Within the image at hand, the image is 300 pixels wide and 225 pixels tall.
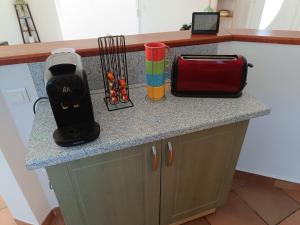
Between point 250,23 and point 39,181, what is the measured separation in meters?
3.01

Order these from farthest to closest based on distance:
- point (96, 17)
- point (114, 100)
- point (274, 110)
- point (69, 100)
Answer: point (96, 17) → point (274, 110) → point (114, 100) → point (69, 100)

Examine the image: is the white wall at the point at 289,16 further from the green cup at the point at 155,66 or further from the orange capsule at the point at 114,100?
the orange capsule at the point at 114,100

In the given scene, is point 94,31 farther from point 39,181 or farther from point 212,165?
point 212,165

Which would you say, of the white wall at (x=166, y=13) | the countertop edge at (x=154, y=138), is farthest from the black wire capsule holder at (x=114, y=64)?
the white wall at (x=166, y=13)

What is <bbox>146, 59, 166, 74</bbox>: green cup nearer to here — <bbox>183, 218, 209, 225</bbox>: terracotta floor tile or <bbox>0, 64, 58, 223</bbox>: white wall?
<bbox>0, 64, 58, 223</bbox>: white wall

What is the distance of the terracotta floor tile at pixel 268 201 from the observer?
54.5 inches

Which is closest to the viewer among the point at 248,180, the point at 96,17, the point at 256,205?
the point at 256,205

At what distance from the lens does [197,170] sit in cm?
103

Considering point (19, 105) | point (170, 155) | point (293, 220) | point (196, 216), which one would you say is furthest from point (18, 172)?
point (293, 220)

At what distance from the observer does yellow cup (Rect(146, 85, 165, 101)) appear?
0.98 meters

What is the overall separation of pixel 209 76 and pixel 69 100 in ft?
2.07

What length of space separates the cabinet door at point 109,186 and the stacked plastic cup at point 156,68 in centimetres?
27

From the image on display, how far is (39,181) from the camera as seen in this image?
1.26m

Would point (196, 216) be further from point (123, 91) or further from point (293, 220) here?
point (123, 91)
